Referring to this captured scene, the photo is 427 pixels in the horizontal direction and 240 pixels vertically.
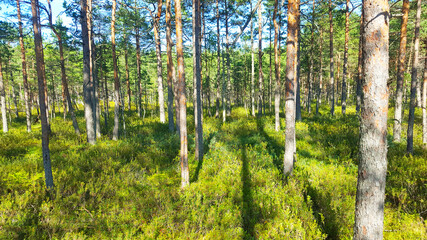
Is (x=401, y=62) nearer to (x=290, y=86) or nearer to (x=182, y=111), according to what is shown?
(x=290, y=86)

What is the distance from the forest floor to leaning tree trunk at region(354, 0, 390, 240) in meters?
1.38

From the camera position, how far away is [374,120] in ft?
9.73

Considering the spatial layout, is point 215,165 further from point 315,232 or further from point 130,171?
point 315,232

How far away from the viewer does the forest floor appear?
163 inches

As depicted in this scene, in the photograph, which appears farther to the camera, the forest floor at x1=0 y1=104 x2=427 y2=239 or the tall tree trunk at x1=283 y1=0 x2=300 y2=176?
the tall tree trunk at x1=283 y1=0 x2=300 y2=176

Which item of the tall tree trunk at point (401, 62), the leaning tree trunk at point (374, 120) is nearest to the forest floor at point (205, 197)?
the leaning tree trunk at point (374, 120)

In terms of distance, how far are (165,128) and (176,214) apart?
405 inches

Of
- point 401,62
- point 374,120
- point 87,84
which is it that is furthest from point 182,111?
point 401,62

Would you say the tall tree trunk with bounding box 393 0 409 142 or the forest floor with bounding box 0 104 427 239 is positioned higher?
the tall tree trunk with bounding box 393 0 409 142

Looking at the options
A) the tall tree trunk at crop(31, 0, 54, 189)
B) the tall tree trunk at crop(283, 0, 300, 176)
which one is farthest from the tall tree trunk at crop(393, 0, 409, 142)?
the tall tree trunk at crop(31, 0, 54, 189)

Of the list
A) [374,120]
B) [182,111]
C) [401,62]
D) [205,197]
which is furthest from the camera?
[401,62]

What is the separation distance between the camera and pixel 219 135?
38.1 ft

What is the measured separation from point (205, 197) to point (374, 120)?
441 centimetres

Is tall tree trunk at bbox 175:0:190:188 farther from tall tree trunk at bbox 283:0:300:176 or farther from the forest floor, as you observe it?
tall tree trunk at bbox 283:0:300:176
